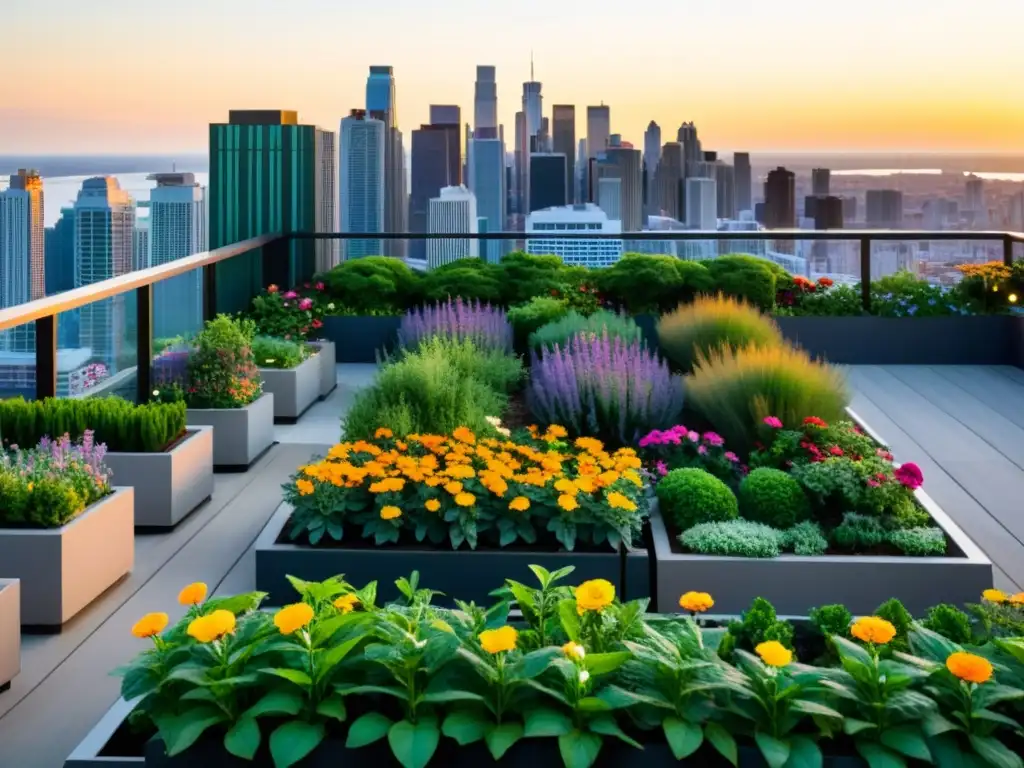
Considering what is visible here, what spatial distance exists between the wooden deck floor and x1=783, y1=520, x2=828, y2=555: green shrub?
0.68 m

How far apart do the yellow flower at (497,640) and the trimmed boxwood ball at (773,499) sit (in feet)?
7.29

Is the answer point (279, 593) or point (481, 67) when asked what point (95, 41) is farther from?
point (279, 593)

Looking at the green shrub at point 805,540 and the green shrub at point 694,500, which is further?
the green shrub at point 694,500

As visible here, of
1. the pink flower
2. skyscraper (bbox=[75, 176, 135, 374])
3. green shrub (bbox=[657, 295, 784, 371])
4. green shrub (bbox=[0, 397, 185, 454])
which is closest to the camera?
the pink flower

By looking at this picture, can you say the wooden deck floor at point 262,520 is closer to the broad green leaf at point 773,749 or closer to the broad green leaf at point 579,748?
the broad green leaf at point 579,748

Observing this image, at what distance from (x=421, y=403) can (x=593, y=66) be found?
1081cm

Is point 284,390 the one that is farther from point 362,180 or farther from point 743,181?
point 743,181

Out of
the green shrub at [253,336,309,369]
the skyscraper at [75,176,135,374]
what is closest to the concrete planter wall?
the green shrub at [253,336,309,369]

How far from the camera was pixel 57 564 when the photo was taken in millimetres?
3578

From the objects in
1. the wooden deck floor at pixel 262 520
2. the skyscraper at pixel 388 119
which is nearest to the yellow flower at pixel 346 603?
the wooden deck floor at pixel 262 520

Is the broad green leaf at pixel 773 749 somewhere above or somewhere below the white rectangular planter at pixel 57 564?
above

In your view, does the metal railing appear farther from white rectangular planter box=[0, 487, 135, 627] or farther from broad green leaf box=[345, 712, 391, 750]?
broad green leaf box=[345, 712, 391, 750]

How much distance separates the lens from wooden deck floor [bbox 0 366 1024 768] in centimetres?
305

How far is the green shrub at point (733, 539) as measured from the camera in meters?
3.64
